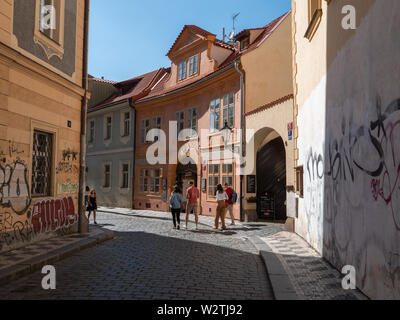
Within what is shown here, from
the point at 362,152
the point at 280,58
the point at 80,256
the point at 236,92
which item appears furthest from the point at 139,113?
the point at 362,152

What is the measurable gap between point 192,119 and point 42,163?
1105cm

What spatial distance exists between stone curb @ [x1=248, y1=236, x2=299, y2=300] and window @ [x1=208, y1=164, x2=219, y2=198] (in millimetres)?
9176

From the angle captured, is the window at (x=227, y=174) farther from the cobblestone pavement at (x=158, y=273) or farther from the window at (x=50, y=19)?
the window at (x=50, y=19)

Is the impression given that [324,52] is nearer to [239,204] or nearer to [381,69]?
[381,69]

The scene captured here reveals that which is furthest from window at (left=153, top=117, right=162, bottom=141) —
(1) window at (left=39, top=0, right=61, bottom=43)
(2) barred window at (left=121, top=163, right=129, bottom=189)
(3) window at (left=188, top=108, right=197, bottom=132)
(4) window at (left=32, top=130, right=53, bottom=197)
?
(4) window at (left=32, top=130, right=53, bottom=197)

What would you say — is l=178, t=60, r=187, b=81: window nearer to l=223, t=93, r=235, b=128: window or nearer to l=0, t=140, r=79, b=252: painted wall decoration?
l=223, t=93, r=235, b=128: window

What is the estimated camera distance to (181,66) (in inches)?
861

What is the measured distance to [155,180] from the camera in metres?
22.1

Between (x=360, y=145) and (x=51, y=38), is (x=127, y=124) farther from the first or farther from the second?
(x=360, y=145)

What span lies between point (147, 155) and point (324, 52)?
16.1m

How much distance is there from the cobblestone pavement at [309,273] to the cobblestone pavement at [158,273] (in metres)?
0.48

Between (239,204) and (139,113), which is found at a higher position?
(139,113)

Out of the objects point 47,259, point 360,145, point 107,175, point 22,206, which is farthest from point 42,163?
point 107,175

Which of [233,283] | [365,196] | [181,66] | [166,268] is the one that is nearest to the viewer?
[365,196]
